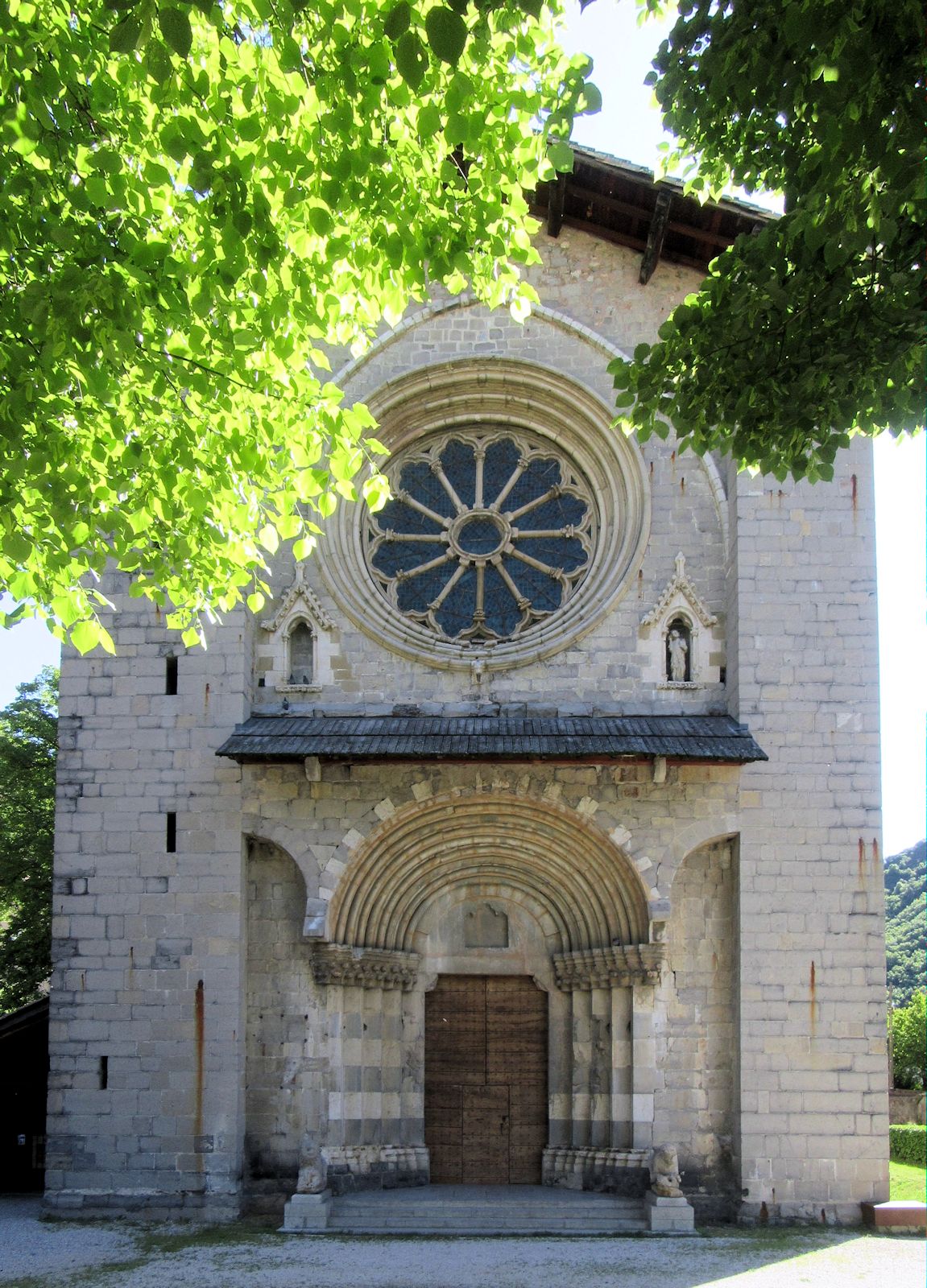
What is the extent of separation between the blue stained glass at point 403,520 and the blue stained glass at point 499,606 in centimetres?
76

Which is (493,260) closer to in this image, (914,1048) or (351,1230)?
(351,1230)

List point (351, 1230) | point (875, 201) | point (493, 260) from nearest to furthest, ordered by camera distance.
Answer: point (875, 201)
point (493, 260)
point (351, 1230)

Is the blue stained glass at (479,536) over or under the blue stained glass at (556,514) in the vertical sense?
under

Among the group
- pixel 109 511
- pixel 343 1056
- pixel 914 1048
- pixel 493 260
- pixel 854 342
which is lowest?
pixel 914 1048

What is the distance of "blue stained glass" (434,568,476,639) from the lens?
14.7m

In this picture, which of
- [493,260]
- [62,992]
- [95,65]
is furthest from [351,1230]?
[95,65]

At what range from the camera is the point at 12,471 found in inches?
316

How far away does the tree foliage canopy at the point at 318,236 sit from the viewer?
24.1ft

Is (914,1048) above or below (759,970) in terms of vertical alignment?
below

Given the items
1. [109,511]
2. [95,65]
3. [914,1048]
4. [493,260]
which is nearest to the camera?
[95,65]

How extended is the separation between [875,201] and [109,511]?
14.9 ft

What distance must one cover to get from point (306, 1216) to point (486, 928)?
3.20m

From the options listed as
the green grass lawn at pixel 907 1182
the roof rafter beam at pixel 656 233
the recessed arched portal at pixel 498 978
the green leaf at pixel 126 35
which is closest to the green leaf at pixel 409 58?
the green leaf at pixel 126 35

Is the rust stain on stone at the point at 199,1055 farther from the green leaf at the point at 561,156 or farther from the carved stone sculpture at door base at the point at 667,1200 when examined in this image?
the green leaf at the point at 561,156
